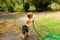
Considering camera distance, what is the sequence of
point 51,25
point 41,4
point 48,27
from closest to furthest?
point 48,27
point 51,25
point 41,4

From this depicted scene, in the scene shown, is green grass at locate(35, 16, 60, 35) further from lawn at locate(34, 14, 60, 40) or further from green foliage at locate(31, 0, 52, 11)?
green foliage at locate(31, 0, 52, 11)

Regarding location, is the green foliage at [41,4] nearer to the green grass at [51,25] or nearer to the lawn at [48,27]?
the green grass at [51,25]

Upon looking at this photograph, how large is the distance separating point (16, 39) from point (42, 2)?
14.0 meters

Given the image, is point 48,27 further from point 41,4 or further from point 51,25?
point 41,4

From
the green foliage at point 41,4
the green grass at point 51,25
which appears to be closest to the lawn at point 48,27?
the green grass at point 51,25

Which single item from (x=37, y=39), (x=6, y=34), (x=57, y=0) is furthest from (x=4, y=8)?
(x=37, y=39)

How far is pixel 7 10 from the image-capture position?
890 inches

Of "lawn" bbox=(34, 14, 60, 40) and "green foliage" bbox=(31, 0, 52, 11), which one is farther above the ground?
"lawn" bbox=(34, 14, 60, 40)

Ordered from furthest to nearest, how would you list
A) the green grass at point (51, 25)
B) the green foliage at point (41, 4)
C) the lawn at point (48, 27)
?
the green foliage at point (41, 4), the green grass at point (51, 25), the lawn at point (48, 27)

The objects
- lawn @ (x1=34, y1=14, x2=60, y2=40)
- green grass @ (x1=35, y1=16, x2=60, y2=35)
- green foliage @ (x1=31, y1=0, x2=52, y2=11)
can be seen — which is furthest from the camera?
green foliage @ (x1=31, y1=0, x2=52, y2=11)

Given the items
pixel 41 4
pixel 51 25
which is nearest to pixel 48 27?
pixel 51 25

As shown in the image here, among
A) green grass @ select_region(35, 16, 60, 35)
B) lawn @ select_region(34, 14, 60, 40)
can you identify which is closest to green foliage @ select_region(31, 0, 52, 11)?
green grass @ select_region(35, 16, 60, 35)

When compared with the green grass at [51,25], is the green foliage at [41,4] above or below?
below

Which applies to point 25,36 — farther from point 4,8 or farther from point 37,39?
point 4,8
